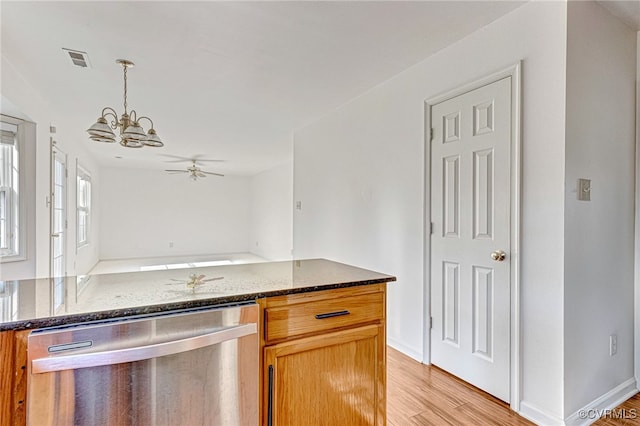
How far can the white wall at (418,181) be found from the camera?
5.90 ft

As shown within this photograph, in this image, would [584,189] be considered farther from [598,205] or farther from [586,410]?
[586,410]

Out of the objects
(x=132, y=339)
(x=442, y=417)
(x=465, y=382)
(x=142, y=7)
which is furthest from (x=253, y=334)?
(x=142, y=7)

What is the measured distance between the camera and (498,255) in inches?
80.1

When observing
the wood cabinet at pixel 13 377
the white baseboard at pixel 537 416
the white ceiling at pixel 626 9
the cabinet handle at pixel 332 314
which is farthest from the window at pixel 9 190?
the white ceiling at pixel 626 9

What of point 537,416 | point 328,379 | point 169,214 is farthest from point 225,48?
point 169,214

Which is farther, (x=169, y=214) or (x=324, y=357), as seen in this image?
(x=169, y=214)

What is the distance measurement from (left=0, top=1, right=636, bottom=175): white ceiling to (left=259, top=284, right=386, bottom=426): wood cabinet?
5.52 feet

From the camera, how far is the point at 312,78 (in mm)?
2977

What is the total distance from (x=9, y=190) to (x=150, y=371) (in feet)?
10.2

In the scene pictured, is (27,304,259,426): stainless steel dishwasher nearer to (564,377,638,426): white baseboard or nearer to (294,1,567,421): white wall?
(294,1,567,421): white wall

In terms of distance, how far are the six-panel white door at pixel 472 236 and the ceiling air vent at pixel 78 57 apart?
2694mm

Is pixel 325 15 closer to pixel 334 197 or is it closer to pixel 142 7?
pixel 142 7

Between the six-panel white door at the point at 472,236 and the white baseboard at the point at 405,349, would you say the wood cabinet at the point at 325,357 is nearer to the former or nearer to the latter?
the six-panel white door at the point at 472,236

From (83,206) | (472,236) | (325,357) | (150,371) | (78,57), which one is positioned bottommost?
(325,357)
